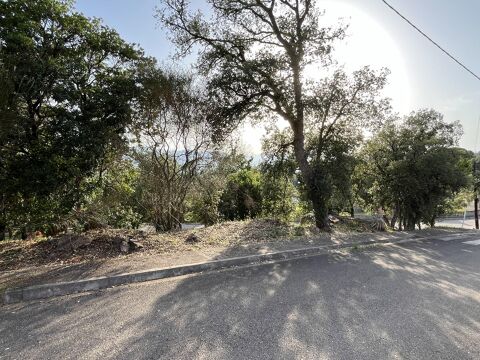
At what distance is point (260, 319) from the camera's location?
3.54m

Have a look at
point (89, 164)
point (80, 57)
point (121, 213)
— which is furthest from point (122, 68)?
point (121, 213)

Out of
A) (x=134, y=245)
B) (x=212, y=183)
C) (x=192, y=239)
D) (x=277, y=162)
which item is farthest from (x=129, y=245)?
(x=212, y=183)

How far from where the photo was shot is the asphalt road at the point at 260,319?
9.52 feet

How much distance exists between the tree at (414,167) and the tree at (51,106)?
407 inches

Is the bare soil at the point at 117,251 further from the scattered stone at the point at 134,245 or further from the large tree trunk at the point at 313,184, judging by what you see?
the large tree trunk at the point at 313,184

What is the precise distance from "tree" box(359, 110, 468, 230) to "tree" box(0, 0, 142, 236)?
10341 millimetres

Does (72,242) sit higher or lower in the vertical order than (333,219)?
lower

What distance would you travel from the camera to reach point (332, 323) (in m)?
3.47

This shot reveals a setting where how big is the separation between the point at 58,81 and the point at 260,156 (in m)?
7.80

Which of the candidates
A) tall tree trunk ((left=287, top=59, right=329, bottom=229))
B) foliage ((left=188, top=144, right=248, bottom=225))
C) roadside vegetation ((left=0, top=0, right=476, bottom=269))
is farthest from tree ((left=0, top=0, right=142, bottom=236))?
foliage ((left=188, top=144, right=248, bottom=225))

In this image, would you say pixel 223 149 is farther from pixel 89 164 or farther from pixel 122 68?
pixel 89 164

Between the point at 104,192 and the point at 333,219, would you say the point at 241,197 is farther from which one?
the point at 104,192

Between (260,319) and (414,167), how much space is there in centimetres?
1185

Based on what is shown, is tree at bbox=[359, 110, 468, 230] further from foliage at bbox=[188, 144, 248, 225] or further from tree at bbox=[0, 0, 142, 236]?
tree at bbox=[0, 0, 142, 236]
